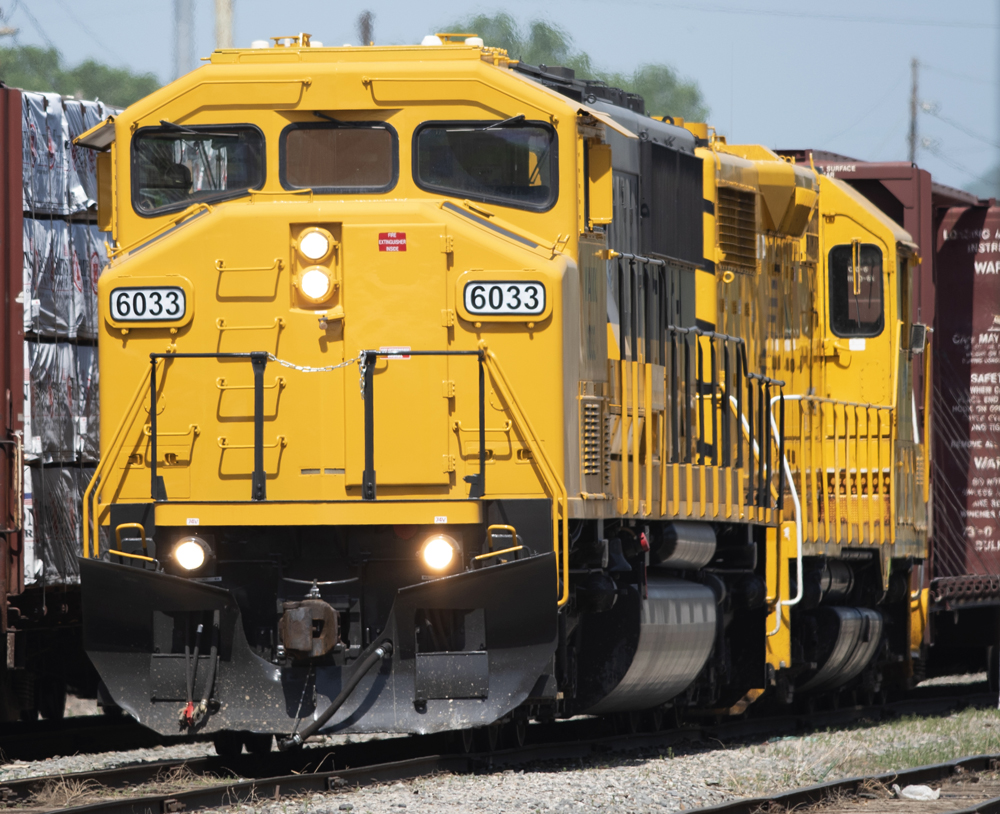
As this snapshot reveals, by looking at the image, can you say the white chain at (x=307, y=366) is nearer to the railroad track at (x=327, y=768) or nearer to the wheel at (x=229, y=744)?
the railroad track at (x=327, y=768)

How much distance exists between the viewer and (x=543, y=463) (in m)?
8.95

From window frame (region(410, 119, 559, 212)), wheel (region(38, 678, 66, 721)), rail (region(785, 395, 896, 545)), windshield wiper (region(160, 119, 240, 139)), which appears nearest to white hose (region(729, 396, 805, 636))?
rail (region(785, 395, 896, 545))

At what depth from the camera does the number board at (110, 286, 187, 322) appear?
9.17 m

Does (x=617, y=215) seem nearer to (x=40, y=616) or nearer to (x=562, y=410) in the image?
(x=562, y=410)

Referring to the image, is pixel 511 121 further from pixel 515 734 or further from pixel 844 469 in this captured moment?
pixel 844 469

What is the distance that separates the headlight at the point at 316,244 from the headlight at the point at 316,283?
0.07 metres

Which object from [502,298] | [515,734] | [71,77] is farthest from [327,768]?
[71,77]

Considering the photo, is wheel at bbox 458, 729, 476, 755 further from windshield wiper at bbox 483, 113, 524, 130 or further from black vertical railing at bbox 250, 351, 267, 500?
windshield wiper at bbox 483, 113, 524, 130

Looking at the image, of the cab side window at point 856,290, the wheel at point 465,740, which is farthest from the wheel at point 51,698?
the cab side window at point 856,290

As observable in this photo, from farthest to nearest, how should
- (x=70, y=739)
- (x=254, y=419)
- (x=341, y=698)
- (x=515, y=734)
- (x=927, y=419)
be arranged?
(x=927, y=419) < (x=70, y=739) < (x=515, y=734) < (x=254, y=419) < (x=341, y=698)

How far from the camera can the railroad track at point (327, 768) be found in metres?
8.45

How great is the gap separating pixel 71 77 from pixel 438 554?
4095cm

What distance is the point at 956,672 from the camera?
17750 mm

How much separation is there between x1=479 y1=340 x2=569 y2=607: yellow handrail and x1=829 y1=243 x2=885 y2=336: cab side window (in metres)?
6.00
